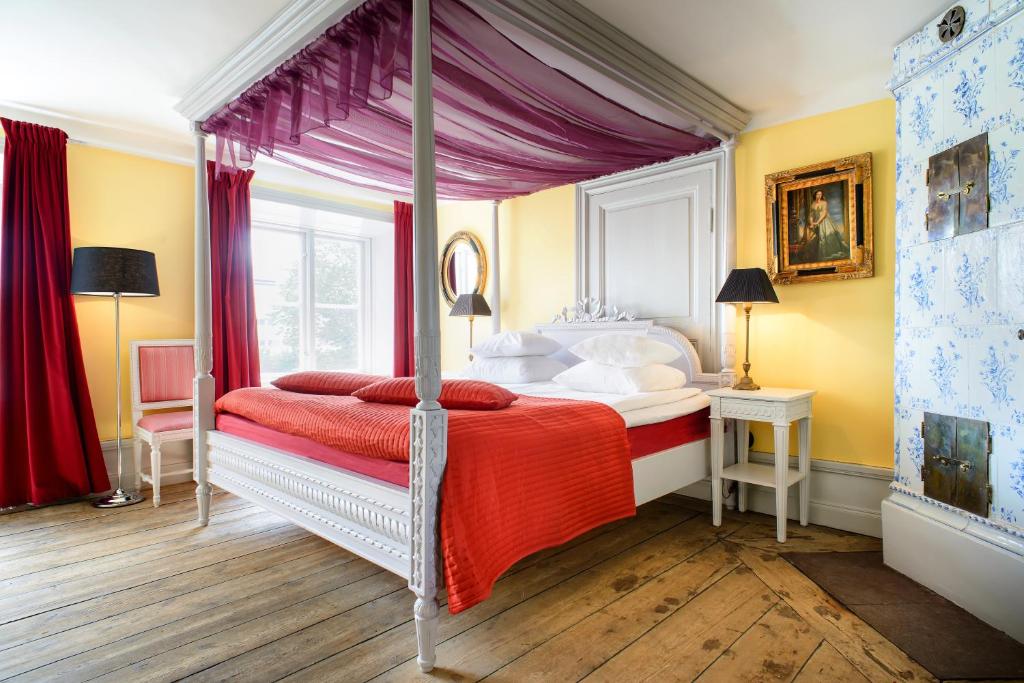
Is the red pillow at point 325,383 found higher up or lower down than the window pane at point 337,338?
lower down

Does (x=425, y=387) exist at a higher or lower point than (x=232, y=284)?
lower

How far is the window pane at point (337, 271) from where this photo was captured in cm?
529

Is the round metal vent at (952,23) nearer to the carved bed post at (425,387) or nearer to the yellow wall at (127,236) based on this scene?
the carved bed post at (425,387)

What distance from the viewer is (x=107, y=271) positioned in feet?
11.1

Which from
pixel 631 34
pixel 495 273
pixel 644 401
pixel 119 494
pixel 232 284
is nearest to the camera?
pixel 631 34

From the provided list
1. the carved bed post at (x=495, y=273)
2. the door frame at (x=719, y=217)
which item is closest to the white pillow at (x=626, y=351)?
the door frame at (x=719, y=217)

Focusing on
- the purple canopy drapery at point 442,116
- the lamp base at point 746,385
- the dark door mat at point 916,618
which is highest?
→ the purple canopy drapery at point 442,116

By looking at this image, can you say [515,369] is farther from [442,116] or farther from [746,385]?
[442,116]

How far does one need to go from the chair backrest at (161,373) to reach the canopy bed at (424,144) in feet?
3.47

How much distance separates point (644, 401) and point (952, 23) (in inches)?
78.1

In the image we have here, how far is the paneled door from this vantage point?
351cm

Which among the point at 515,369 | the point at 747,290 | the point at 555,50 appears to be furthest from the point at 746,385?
the point at 555,50

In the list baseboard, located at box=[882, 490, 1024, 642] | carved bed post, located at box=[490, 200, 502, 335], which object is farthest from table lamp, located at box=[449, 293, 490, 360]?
baseboard, located at box=[882, 490, 1024, 642]

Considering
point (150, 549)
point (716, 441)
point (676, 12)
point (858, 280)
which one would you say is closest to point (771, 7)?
point (676, 12)
